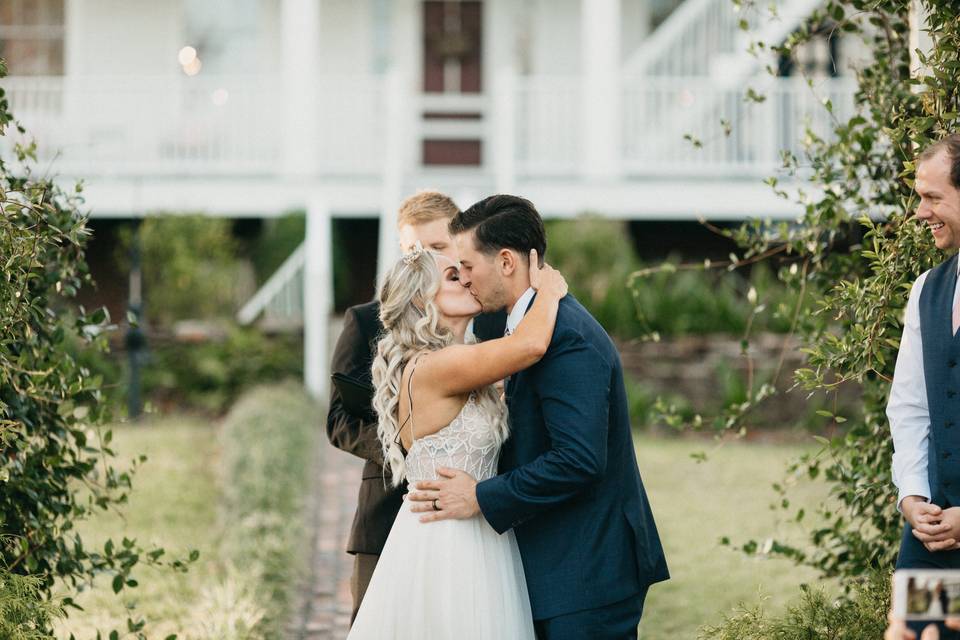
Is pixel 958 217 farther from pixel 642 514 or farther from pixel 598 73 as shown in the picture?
pixel 598 73

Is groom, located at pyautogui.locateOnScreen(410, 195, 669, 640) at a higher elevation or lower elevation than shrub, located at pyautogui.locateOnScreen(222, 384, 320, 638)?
higher

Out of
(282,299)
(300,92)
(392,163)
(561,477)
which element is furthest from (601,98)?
(561,477)

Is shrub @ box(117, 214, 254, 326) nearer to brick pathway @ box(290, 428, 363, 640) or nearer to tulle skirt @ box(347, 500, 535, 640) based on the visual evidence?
brick pathway @ box(290, 428, 363, 640)

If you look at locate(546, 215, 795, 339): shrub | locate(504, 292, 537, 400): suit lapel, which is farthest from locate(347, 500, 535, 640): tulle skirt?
locate(546, 215, 795, 339): shrub

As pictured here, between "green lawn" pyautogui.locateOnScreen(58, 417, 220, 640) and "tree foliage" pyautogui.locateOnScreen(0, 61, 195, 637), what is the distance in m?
0.28

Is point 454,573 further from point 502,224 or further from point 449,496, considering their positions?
point 502,224

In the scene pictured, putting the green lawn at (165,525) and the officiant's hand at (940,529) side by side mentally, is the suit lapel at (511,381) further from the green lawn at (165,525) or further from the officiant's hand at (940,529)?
the green lawn at (165,525)

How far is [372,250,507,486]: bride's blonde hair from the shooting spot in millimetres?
3645

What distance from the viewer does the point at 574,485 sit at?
3365mm

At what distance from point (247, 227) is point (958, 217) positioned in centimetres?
1424

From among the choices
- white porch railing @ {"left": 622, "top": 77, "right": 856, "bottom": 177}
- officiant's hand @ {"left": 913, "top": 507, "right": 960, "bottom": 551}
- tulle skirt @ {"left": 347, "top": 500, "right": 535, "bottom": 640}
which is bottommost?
tulle skirt @ {"left": 347, "top": 500, "right": 535, "bottom": 640}

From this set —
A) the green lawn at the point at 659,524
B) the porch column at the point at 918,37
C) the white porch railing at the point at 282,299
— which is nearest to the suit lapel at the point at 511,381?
the green lawn at the point at 659,524

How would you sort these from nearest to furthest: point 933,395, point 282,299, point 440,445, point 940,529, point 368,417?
point 940,529 → point 933,395 → point 440,445 → point 368,417 → point 282,299

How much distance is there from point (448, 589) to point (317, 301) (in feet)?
33.8
